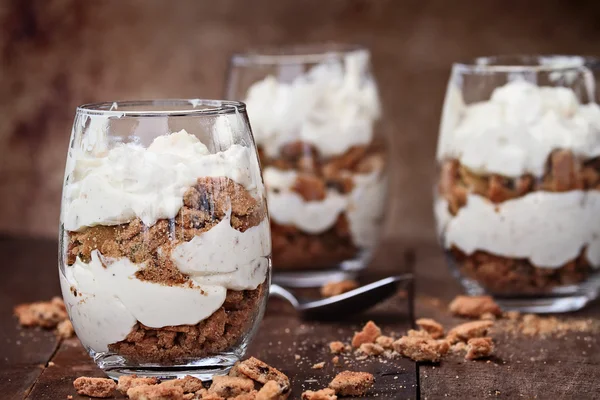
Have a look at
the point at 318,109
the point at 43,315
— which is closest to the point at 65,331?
the point at 43,315

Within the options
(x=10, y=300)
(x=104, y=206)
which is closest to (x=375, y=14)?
(x=10, y=300)

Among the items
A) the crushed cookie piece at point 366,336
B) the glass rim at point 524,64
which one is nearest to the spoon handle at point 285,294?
the crushed cookie piece at point 366,336

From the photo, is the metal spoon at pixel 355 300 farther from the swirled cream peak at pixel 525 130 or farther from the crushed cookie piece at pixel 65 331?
the crushed cookie piece at pixel 65 331

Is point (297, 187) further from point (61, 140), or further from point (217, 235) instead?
point (61, 140)

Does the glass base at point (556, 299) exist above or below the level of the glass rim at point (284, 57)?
below

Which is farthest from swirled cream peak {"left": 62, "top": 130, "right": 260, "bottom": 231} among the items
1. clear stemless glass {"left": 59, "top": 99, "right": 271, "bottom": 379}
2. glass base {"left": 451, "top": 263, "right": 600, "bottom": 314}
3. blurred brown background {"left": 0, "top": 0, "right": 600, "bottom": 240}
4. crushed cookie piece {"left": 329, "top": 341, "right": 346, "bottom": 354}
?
blurred brown background {"left": 0, "top": 0, "right": 600, "bottom": 240}
